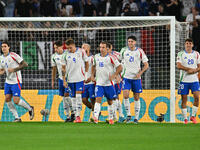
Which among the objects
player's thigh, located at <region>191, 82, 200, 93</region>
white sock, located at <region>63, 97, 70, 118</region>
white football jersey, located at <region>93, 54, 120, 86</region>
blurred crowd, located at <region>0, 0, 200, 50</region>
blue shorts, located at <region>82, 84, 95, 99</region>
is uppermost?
blurred crowd, located at <region>0, 0, 200, 50</region>

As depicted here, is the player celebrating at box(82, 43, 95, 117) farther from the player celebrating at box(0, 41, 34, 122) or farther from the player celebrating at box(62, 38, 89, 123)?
the player celebrating at box(0, 41, 34, 122)

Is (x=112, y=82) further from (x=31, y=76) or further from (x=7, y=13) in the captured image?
(x=7, y=13)

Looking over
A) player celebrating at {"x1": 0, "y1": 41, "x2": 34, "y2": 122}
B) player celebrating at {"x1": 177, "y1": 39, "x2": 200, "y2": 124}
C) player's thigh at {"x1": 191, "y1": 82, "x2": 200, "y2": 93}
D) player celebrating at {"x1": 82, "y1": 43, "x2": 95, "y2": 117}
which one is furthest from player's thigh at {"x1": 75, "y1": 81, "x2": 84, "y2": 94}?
player's thigh at {"x1": 191, "y1": 82, "x2": 200, "y2": 93}

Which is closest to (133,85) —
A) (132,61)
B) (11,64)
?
(132,61)

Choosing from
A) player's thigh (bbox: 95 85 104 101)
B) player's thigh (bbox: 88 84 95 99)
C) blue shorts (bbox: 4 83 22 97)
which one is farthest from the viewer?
player's thigh (bbox: 88 84 95 99)

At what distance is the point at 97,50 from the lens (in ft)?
60.4

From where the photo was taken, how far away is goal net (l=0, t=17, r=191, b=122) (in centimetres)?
1572

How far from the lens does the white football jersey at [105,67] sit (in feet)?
43.2

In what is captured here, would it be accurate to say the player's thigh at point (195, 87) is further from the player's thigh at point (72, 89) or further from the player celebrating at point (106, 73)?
the player's thigh at point (72, 89)

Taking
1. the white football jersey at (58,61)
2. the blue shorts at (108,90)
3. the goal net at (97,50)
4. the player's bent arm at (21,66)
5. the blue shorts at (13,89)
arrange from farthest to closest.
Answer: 1. the goal net at (97,50)
2. the white football jersey at (58,61)
3. the blue shorts at (13,89)
4. the player's bent arm at (21,66)
5. the blue shorts at (108,90)

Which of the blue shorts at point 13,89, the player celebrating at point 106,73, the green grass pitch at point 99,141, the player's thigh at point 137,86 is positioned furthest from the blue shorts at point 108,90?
the green grass pitch at point 99,141

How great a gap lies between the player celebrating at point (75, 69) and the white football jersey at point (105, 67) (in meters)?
0.79

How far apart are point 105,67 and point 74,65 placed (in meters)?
1.11

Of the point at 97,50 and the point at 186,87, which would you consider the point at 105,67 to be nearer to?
the point at 186,87
